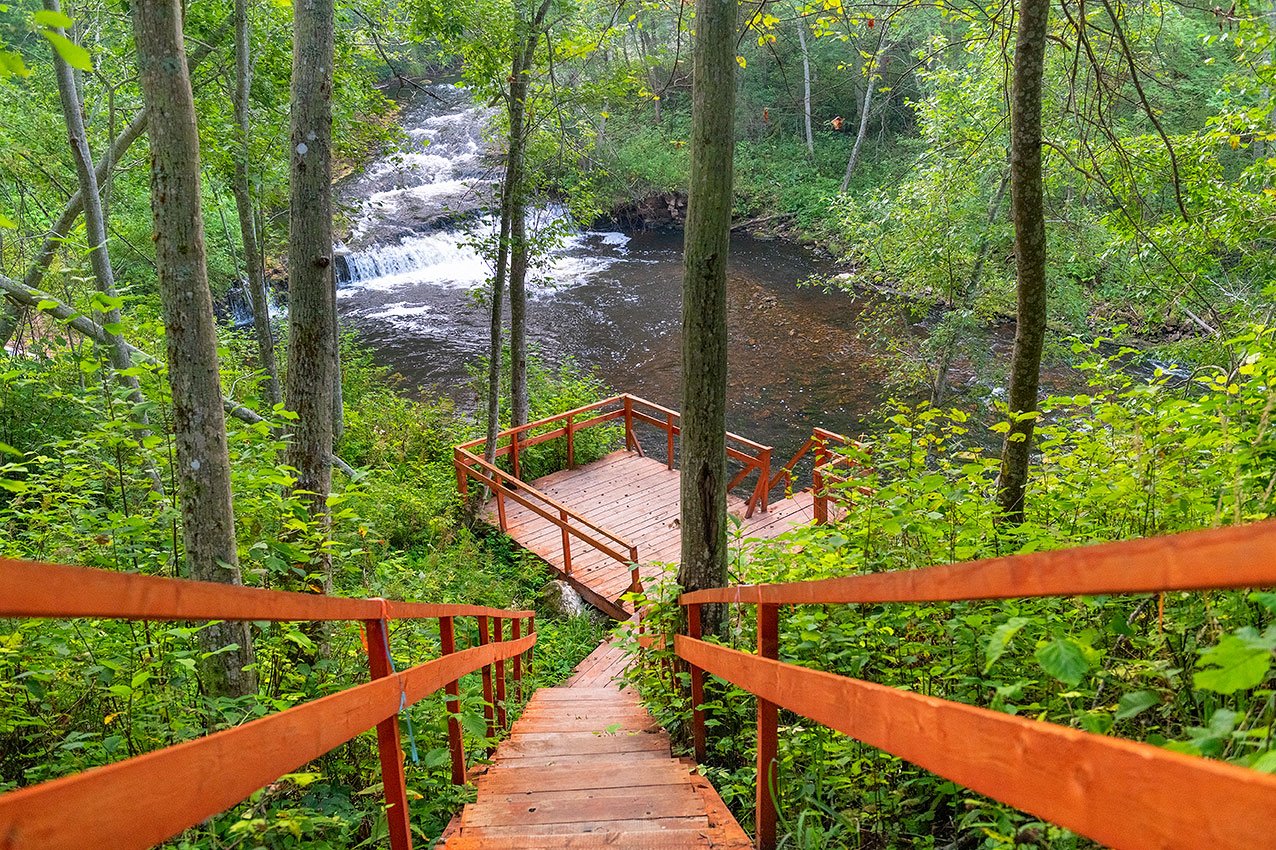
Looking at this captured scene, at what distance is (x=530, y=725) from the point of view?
5340mm

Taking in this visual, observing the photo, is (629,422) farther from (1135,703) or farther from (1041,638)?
(1135,703)

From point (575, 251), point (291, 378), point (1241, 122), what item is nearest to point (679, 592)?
point (291, 378)

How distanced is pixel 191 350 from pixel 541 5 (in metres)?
8.87

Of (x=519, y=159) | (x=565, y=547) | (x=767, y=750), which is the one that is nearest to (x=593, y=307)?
(x=519, y=159)

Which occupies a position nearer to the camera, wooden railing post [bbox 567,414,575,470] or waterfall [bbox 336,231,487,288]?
wooden railing post [bbox 567,414,575,470]

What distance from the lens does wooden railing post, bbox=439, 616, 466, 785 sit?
3.25 m

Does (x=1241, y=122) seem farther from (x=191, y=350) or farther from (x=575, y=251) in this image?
(x=575, y=251)

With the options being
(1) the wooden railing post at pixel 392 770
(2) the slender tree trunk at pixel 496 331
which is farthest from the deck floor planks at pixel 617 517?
(1) the wooden railing post at pixel 392 770

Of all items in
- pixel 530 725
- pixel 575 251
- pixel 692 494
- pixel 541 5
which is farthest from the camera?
pixel 575 251

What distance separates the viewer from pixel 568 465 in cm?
1297

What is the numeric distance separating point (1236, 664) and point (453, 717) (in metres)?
2.82

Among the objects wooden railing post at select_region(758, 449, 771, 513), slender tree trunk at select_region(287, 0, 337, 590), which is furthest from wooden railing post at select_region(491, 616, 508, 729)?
wooden railing post at select_region(758, 449, 771, 513)

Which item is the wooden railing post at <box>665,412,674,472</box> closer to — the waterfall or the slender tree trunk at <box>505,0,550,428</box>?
the slender tree trunk at <box>505,0,550,428</box>

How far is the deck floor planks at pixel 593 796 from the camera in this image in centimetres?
266
